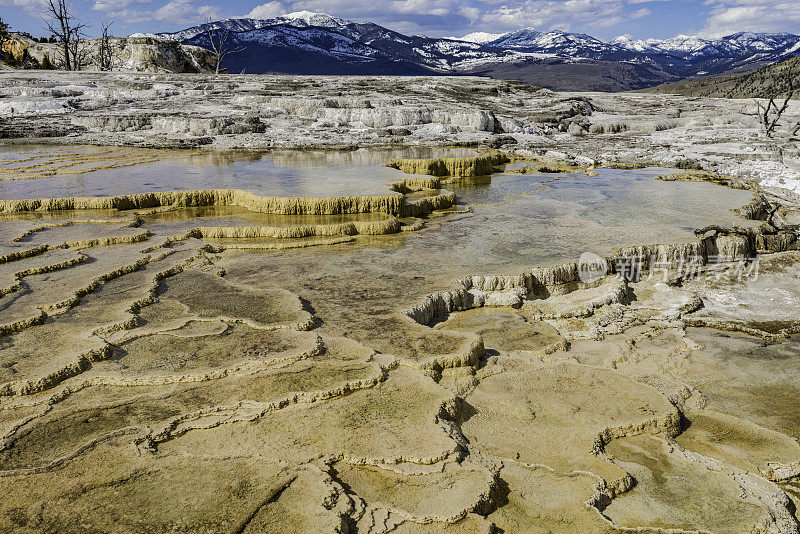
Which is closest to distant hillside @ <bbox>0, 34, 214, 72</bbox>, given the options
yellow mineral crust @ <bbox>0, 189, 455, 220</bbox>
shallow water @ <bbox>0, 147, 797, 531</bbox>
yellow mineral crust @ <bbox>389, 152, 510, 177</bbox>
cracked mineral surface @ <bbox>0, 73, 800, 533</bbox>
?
cracked mineral surface @ <bbox>0, 73, 800, 533</bbox>

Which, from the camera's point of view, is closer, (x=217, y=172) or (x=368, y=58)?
(x=217, y=172)

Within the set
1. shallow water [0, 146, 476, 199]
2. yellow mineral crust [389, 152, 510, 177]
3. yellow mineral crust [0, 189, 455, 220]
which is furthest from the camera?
yellow mineral crust [389, 152, 510, 177]

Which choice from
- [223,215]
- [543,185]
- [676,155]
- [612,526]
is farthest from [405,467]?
[676,155]

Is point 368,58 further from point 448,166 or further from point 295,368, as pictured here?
Result: point 295,368

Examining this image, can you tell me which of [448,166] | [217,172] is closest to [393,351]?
[217,172]

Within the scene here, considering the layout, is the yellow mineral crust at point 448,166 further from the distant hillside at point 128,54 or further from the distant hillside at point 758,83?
the distant hillside at point 758,83

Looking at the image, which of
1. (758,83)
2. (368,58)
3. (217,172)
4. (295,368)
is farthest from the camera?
(368,58)

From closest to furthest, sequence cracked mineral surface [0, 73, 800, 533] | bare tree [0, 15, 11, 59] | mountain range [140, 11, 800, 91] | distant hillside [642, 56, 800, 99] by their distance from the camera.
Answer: cracked mineral surface [0, 73, 800, 533] → bare tree [0, 15, 11, 59] → distant hillside [642, 56, 800, 99] → mountain range [140, 11, 800, 91]

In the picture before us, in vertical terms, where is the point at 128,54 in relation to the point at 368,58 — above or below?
below

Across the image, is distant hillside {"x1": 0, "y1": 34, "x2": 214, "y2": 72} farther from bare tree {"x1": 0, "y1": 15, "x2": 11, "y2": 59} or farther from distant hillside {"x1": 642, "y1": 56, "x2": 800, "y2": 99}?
distant hillside {"x1": 642, "y1": 56, "x2": 800, "y2": 99}
